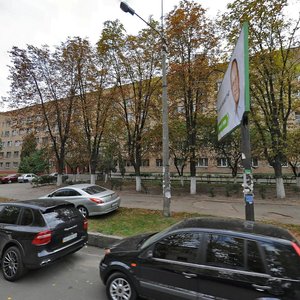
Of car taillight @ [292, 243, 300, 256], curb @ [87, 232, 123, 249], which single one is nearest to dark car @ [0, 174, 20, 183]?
curb @ [87, 232, 123, 249]

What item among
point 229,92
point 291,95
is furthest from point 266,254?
point 291,95

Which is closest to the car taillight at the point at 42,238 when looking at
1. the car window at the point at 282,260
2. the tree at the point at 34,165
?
the car window at the point at 282,260

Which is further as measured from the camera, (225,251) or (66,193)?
(66,193)

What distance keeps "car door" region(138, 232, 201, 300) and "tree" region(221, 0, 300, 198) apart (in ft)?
41.1

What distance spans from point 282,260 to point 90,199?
7.96 m

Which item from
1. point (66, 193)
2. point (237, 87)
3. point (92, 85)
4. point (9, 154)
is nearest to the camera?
point (237, 87)

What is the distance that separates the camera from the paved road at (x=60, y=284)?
4102 mm

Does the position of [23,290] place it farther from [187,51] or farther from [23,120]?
[23,120]

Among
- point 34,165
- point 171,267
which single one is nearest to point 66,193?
point 171,267

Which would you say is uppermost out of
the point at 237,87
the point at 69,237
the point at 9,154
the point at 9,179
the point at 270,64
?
the point at 270,64

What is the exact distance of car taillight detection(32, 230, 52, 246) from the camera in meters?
4.69

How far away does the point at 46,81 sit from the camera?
21203 mm

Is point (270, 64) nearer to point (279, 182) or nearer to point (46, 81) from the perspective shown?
point (279, 182)

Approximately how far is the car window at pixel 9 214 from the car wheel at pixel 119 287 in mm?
2824
